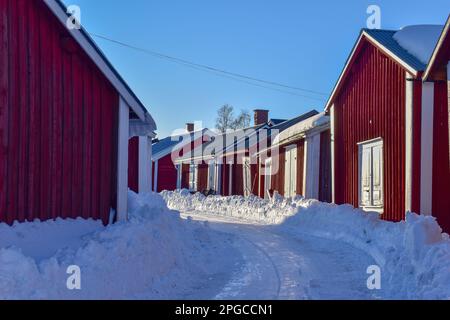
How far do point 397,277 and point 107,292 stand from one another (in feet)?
13.3

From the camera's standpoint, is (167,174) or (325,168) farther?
(167,174)

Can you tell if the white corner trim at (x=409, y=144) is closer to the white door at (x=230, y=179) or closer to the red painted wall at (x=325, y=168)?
the red painted wall at (x=325, y=168)

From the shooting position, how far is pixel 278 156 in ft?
75.7

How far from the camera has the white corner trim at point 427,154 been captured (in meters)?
11.0

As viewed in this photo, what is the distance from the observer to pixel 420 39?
503 inches

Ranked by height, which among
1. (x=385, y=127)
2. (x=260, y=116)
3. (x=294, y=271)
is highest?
(x=260, y=116)

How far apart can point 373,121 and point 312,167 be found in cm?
490

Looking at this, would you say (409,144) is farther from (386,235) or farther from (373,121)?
(373,121)

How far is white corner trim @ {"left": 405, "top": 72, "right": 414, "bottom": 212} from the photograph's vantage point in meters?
11.3

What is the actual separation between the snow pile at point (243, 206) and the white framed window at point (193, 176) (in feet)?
13.4

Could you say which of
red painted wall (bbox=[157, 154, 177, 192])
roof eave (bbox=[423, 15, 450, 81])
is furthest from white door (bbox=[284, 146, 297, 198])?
red painted wall (bbox=[157, 154, 177, 192])

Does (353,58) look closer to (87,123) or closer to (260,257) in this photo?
(260,257)

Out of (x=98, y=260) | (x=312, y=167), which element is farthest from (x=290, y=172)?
(x=98, y=260)
